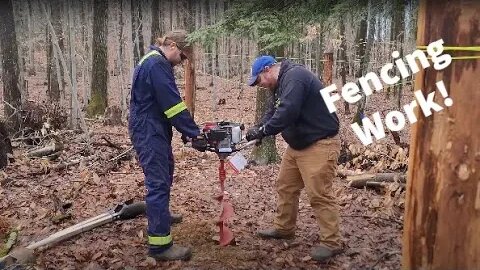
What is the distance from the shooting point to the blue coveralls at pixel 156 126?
14.2ft

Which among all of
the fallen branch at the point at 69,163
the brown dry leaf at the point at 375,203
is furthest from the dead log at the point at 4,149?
the brown dry leaf at the point at 375,203

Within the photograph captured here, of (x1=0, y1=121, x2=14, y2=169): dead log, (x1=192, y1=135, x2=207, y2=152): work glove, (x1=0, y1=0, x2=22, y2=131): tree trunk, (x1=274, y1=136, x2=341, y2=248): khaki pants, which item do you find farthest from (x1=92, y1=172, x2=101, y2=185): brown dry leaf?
(x1=0, y1=0, x2=22, y2=131): tree trunk

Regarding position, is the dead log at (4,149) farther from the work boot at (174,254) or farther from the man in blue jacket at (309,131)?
the man in blue jacket at (309,131)

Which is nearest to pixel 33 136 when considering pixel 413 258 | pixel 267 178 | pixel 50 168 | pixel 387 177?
pixel 50 168

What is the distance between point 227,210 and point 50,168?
4.31 m

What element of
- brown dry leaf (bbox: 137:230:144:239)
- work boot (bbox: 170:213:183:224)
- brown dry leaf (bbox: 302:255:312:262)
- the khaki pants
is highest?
the khaki pants

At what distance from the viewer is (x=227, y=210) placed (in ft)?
16.2

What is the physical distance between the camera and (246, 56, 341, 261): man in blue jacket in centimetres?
430

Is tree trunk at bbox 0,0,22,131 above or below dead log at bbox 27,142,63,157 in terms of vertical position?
above

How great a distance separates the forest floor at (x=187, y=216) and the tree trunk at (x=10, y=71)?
7.04ft

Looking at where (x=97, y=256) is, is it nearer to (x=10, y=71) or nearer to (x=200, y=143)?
(x=200, y=143)

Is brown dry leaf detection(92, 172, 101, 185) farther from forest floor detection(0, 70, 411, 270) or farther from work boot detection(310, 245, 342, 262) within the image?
work boot detection(310, 245, 342, 262)

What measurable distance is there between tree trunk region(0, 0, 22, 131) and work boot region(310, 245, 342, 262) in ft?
A: 29.7

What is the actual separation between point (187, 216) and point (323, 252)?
6.41 ft
